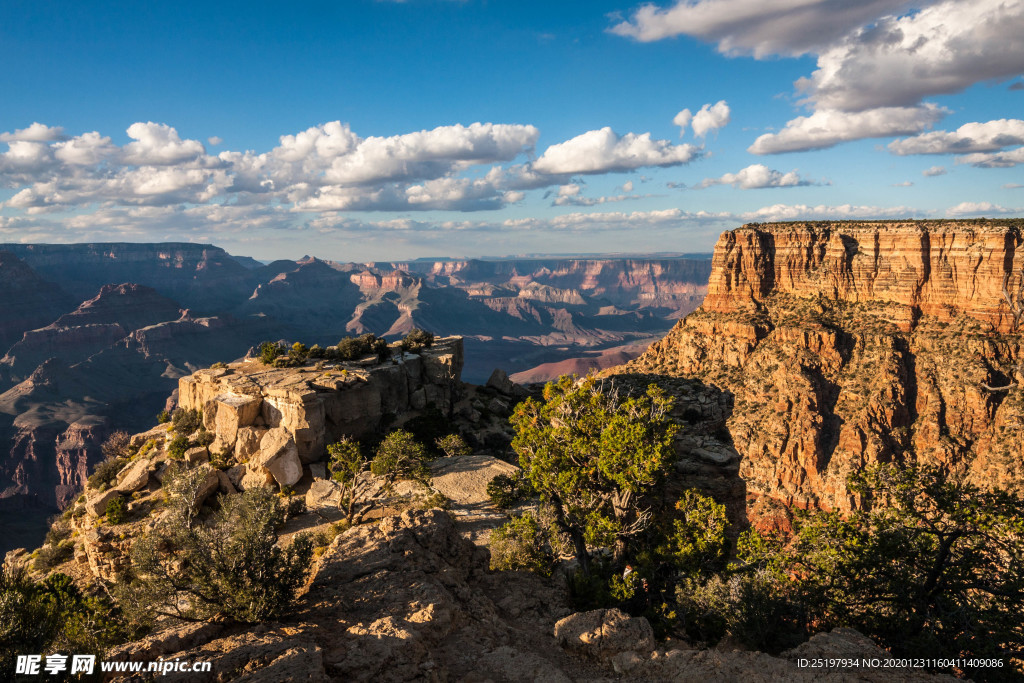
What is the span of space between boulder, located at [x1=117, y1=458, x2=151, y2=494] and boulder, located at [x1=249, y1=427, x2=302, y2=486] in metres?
7.08

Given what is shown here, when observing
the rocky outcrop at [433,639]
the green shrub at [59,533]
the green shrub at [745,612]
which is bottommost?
the green shrub at [59,533]

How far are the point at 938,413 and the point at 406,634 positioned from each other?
68080mm

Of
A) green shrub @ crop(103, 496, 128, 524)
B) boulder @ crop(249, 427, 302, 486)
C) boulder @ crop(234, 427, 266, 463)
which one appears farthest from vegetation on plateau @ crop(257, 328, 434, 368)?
green shrub @ crop(103, 496, 128, 524)

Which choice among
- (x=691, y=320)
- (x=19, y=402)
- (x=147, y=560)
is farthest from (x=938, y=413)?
(x=19, y=402)

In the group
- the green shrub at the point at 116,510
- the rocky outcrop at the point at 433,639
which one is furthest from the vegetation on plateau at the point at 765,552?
the green shrub at the point at 116,510

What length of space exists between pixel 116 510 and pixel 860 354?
257 ft

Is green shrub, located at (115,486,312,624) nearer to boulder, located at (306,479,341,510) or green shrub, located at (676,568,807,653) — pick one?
green shrub, located at (676,568,807,653)

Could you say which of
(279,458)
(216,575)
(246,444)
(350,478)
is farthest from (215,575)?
(246,444)

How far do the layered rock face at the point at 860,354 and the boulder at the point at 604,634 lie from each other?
153 feet

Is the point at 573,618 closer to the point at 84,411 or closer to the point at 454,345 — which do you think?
the point at 454,345

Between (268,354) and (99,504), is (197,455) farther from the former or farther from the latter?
(268,354)

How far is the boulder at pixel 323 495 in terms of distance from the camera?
96.2 feet

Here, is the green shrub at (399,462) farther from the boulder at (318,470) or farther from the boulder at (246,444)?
the boulder at (246,444)

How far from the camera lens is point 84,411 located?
15738 cm
